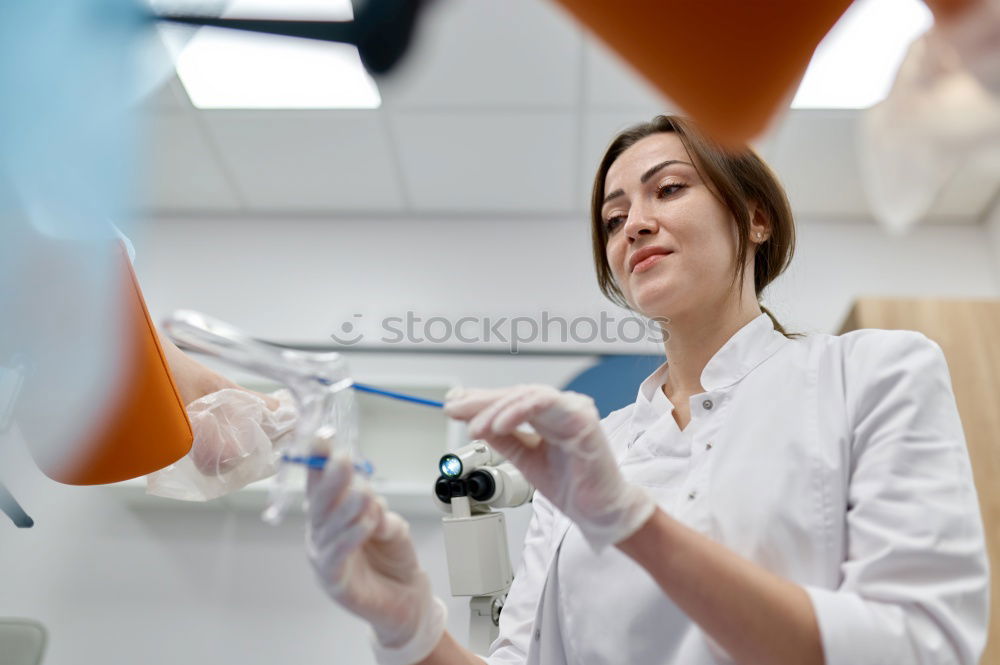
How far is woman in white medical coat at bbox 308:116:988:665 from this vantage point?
760mm

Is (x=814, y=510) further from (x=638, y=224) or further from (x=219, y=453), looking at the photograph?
(x=219, y=453)

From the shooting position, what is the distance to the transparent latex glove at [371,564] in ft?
2.26

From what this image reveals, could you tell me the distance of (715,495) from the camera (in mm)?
969

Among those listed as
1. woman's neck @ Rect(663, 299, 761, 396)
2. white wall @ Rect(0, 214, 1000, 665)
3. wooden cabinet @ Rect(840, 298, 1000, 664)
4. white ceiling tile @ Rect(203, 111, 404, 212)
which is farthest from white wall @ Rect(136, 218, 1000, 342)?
woman's neck @ Rect(663, 299, 761, 396)

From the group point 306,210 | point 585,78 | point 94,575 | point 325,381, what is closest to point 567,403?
point 325,381

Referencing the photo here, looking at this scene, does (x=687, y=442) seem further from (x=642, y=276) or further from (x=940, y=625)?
(x=940, y=625)

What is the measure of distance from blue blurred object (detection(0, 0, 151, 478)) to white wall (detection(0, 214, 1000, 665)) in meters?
1.62

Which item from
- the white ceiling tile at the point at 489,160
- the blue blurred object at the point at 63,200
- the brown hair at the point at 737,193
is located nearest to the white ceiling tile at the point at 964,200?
the white ceiling tile at the point at 489,160

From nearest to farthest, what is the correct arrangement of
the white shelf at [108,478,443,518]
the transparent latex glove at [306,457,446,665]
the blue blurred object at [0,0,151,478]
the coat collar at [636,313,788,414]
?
the blue blurred object at [0,0,151,478] < the transparent latex glove at [306,457,446,665] < the coat collar at [636,313,788,414] < the white shelf at [108,478,443,518]

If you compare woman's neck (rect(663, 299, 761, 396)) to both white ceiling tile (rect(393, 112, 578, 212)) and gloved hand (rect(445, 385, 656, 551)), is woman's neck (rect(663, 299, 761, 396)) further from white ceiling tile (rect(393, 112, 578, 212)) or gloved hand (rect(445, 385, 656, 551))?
white ceiling tile (rect(393, 112, 578, 212))

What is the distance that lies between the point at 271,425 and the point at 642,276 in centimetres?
61

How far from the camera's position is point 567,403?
2.47 ft

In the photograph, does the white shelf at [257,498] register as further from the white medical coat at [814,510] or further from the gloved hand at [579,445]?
the gloved hand at [579,445]

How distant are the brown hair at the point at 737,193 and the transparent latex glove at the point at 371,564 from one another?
2.24ft
